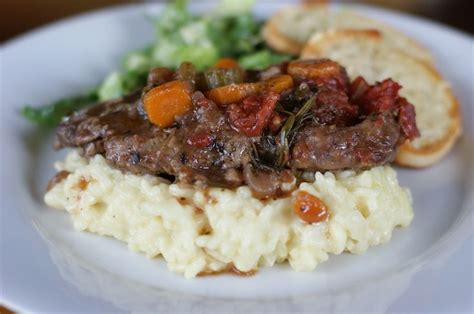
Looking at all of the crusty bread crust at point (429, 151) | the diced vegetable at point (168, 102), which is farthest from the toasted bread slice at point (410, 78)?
the diced vegetable at point (168, 102)

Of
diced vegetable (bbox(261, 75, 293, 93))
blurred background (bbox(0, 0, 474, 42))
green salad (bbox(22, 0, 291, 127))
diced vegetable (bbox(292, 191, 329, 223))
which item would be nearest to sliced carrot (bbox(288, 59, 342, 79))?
diced vegetable (bbox(261, 75, 293, 93))

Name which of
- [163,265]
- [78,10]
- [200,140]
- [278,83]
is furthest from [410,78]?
[78,10]

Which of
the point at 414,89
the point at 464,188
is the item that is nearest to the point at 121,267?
the point at 464,188

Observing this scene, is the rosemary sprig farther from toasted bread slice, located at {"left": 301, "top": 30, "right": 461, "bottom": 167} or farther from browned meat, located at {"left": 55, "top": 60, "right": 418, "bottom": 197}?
toasted bread slice, located at {"left": 301, "top": 30, "right": 461, "bottom": 167}

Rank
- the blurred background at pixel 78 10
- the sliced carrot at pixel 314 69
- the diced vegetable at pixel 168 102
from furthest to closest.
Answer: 1. the blurred background at pixel 78 10
2. the sliced carrot at pixel 314 69
3. the diced vegetable at pixel 168 102

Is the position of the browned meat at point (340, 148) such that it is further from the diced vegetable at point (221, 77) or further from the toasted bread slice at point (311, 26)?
the toasted bread slice at point (311, 26)

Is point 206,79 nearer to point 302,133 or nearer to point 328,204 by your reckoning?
point 302,133

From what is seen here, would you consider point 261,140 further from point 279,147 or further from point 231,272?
point 231,272
